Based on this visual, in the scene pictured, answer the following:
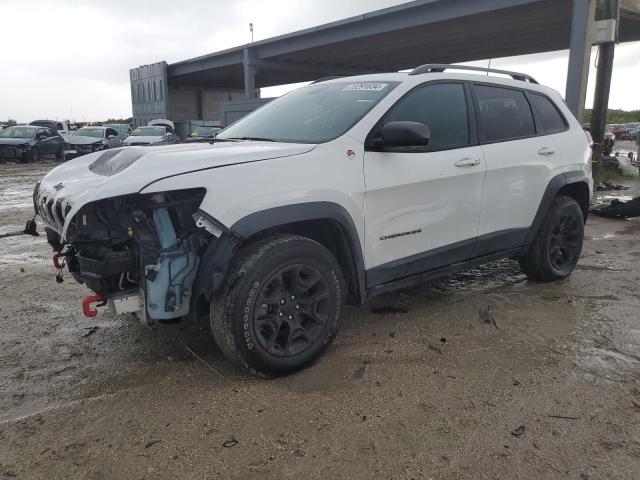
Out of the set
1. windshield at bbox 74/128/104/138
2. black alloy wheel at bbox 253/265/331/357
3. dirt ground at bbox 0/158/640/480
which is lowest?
dirt ground at bbox 0/158/640/480

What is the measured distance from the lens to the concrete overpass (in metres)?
14.0

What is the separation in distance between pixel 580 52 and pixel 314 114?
1137 centimetres

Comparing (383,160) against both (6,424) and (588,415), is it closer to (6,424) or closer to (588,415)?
(588,415)

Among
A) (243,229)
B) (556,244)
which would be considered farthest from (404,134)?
(556,244)

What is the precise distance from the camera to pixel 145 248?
8.85 feet

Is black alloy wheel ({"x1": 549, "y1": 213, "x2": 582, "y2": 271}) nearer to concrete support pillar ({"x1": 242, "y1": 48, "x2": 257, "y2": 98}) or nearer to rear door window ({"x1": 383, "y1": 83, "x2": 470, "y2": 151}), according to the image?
rear door window ({"x1": 383, "y1": 83, "x2": 470, "y2": 151})

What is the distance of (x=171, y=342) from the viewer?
3547 millimetres

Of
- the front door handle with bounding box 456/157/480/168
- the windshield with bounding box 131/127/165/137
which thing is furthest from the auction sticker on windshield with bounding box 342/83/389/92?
the windshield with bounding box 131/127/165/137

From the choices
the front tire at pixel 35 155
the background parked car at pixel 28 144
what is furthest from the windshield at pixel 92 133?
the front tire at pixel 35 155

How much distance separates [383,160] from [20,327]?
296 centimetres

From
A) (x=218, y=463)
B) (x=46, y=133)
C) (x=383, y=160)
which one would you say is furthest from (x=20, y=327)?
(x=46, y=133)

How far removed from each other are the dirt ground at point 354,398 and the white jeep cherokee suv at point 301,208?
15.2 inches

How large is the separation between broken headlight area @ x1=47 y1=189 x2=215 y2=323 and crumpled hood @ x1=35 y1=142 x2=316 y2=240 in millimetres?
112

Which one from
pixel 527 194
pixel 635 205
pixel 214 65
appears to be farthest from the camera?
pixel 214 65
